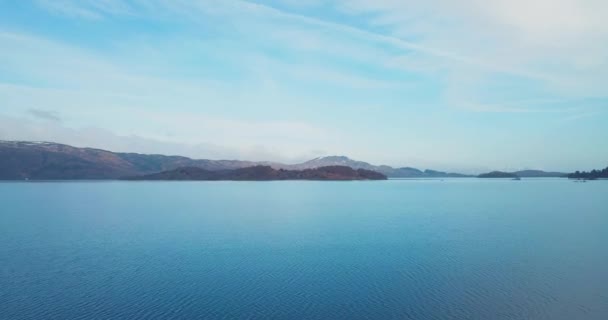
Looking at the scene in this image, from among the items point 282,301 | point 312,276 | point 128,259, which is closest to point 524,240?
point 312,276

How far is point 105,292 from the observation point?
57.5ft

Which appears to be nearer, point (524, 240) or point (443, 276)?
point (443, 276)

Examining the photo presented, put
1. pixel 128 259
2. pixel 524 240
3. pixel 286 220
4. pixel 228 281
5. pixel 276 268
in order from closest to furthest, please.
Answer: pixel 228 281 < pixel 276 268 < pixel 128 259 < pixel 524 240 < pixel 286 220

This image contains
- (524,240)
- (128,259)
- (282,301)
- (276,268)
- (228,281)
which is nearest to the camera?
(282,301)

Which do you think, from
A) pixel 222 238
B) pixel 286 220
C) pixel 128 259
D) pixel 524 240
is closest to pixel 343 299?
pixel 128 259

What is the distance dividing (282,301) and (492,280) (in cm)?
1006

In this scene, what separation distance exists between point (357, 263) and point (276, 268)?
458cm

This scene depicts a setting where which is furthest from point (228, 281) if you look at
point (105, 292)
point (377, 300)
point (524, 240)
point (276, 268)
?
point (524, 240)

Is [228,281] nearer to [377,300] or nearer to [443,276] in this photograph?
[377,300]

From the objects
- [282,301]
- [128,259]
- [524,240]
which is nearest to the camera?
[282,301]

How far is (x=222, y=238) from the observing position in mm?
31281

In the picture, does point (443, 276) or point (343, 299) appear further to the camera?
point (443, 276)

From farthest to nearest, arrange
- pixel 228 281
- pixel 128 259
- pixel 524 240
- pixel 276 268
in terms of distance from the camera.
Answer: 1. pixel 524 240
2. pixel 128 259
3. pixel 276 268
4. pixel 228 281

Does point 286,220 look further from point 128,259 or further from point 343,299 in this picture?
point 343,299
